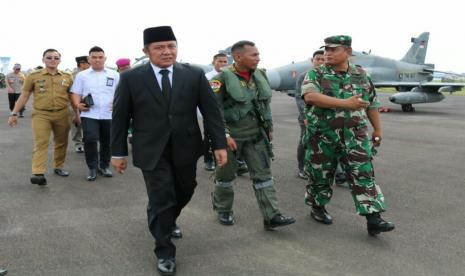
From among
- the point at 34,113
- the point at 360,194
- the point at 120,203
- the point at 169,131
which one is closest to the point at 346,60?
the point at 360,194

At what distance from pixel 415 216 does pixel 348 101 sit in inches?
70.3

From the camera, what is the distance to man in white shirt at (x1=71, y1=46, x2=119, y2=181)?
6.16 m

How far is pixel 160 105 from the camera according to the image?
3.23 m

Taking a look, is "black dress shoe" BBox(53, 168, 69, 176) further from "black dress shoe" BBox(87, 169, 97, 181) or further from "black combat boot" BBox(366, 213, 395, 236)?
"black combat boot" BBox(366, 213, 395, 236)

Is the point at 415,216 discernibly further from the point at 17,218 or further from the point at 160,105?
the point at 17,218

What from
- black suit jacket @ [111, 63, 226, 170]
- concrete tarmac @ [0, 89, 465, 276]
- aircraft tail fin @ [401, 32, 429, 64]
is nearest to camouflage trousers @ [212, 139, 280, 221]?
concrete tarmac @ [0, 89, 465, 276]

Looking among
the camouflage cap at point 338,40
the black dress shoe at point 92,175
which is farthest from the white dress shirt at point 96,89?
the camouflage cap at point 338,40

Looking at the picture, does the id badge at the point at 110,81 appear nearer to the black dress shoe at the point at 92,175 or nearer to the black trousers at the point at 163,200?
the black dress shoe at the point at 92,175

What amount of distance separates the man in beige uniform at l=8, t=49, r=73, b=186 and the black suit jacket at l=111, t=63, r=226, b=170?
3.08 metres

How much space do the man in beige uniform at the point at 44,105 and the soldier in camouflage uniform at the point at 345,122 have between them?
3.75 m

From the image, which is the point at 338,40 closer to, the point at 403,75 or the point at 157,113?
the point at 157,113

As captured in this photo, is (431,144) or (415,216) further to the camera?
(431,144)

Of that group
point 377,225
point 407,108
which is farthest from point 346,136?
point 407,108

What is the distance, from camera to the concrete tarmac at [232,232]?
11.2 feet
